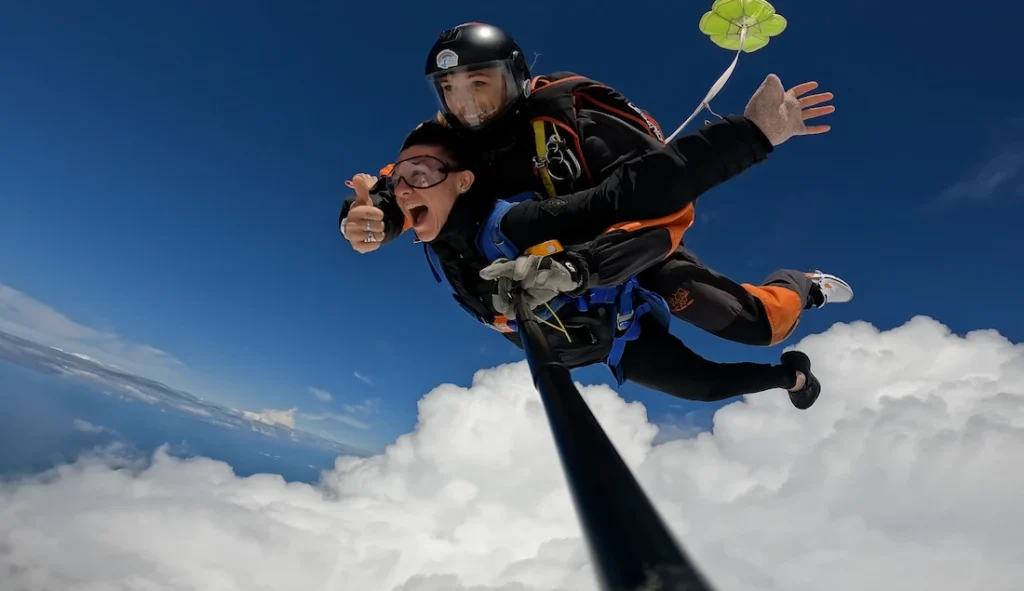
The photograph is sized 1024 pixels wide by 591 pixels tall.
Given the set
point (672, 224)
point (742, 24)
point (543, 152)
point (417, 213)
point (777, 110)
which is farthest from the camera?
point (742, 24)

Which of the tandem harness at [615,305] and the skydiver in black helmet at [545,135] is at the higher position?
the skydiver in black helmet at [545,135]

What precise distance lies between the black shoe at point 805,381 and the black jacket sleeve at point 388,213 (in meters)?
2.36

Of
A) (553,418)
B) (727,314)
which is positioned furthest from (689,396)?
(553,418)

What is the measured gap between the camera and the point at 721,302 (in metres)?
2.72

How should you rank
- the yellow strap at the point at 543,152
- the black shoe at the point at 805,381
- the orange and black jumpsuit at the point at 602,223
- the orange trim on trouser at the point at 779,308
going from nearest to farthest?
the orange and black jumpsuit at the point at 602,223, the yellow strap at the point at 543,152, the orange trim on trouser at the point at 779,308, the black shoe at the point at 805,381

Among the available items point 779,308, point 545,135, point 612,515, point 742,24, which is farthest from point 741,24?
point 612,515

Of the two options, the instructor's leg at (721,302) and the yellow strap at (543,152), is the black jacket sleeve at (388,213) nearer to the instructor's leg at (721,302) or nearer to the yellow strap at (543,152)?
the yellow strap at (543,152)

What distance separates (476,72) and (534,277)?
3.64ft

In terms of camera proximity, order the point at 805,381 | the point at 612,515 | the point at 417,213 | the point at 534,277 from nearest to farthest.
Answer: the point at 612,515, the point at 534,277, the point at 417,213, the point at 805,381

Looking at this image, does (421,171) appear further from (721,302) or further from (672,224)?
(721,302)

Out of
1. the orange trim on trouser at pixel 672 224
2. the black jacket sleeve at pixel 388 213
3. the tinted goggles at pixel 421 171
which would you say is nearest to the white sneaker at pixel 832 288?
the orange trim on trouser at pixel 672 224

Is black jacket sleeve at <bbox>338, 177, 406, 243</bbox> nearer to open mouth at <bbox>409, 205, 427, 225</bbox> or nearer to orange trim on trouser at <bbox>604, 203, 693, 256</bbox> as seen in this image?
open mouth at <bbox>409, 205, 427, 225</bbox>

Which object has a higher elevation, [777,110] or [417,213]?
[777,110]

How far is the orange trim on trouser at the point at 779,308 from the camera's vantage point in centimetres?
284
